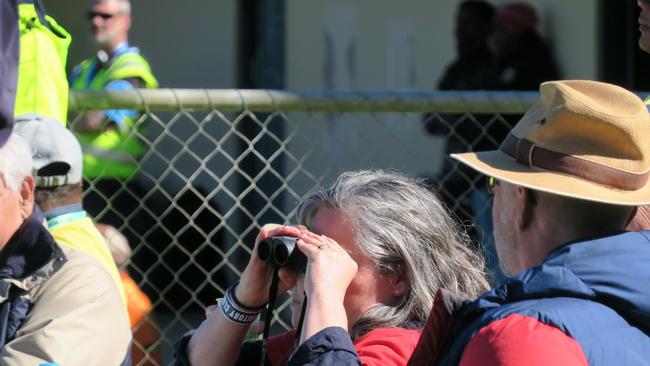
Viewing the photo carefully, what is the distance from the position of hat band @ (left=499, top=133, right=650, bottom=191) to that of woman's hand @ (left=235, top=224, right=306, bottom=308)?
2.06 feet

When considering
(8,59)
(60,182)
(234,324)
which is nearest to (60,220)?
(60,182)

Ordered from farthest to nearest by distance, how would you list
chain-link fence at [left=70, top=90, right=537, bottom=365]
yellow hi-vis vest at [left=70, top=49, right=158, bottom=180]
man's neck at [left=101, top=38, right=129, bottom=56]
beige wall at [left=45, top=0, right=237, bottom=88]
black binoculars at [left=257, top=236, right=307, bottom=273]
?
beige wall at [left=45, top=0, right=237, bottom=88]
man's neck at [left=101, top=38, right=129, bottom=56]
yellow hi-vis vest at [left=70, top=49, right=158, bottom=180]
chain-link fence at [left=70, top=90, right=537, bottom=365]
black binoculars at [left=257, top=236, right=307, bottom=273]

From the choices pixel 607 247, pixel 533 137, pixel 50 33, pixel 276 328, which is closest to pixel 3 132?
pixel 533 137

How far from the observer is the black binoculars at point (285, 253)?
8.59 ft

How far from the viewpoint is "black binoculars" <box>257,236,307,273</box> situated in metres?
2.62

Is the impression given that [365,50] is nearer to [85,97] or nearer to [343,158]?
[343,158]

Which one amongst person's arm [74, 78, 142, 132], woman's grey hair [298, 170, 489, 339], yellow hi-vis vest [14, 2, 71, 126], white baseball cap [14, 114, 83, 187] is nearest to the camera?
woman's grey hair [298, 170, 489, 339]

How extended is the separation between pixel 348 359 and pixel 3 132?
2.78 ft

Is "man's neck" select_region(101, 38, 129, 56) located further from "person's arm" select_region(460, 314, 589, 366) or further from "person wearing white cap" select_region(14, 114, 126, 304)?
"person's arm" select_region(460, 314, 589, 366)

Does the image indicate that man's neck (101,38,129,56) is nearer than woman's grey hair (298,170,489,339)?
No

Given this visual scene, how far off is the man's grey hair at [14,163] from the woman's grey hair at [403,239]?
0.96 meters

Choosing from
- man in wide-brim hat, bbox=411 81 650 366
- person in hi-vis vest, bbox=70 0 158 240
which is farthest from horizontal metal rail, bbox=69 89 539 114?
man in wide-brim hat, bbox=411 81 650 366

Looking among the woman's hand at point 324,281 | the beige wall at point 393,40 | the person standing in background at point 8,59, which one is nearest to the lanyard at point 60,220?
the person standing in background at point 8,59

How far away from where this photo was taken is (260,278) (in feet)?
9.09
